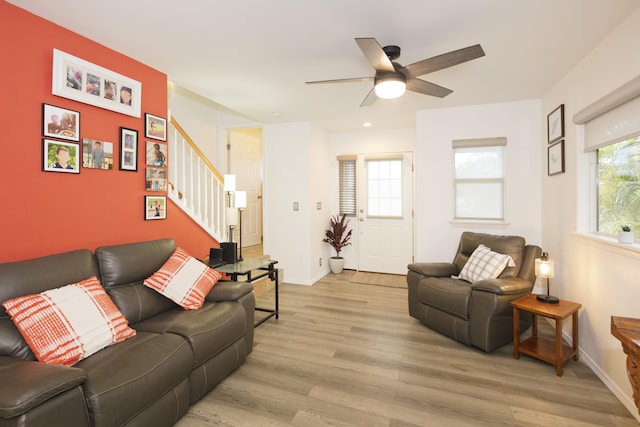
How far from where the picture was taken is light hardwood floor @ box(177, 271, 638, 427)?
1945 millimetres

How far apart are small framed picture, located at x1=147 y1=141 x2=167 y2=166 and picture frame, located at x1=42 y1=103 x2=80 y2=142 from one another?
2.02 feet

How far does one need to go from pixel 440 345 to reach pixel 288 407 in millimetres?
1596

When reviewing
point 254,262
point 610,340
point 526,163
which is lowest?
point 610,340

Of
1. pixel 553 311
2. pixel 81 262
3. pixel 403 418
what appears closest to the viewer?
pixel 403 418

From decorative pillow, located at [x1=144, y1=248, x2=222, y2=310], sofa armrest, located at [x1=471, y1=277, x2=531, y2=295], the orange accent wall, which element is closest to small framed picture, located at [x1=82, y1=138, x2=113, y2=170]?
the orange accent wall

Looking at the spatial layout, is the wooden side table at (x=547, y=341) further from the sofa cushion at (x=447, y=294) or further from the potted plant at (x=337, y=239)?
the potted plant at (x=337, y=239)

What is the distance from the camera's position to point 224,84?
3.32 m

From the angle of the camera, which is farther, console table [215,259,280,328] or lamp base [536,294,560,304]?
console table [215,259,280,328]

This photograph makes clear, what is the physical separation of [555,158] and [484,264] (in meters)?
1.37

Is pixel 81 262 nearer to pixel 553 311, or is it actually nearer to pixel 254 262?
pixel 254 262

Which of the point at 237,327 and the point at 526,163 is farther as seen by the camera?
the point at 526,163

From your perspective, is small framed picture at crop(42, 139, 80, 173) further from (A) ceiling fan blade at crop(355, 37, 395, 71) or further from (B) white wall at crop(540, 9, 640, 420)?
(B) white wall at crop(540, 9, 640, 420)

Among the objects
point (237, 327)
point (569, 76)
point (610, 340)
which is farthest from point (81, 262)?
point (569, 76)

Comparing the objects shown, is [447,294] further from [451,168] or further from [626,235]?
[451,168]
